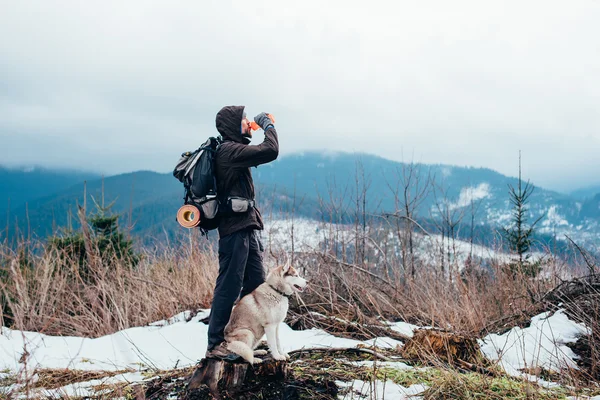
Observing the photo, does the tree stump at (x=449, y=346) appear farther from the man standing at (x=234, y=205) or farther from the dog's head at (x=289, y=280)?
the man standing at (x=234, y=205)

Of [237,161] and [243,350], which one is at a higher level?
[237,161]

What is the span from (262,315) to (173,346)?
1.89m

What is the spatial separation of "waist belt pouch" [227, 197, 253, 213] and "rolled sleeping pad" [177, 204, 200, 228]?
294 mm

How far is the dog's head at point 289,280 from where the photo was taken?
3.88 metres

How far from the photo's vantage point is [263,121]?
3977mm

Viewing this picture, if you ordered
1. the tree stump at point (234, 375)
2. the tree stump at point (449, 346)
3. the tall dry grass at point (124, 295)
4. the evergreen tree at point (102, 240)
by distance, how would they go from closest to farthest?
the tree stump at point (234, 375) < the tree stump at point (449, 346) < the tall dry grass at point (124, 295) < the evergreen tree at point (102, 240)

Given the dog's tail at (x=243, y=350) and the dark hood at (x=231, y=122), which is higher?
the dark hood at (x=231, y=122)

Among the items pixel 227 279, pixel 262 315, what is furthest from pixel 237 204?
pixel 262 315

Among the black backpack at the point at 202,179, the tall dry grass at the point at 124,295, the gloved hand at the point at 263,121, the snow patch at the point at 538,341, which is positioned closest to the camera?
the black backpack at the point at 202,179

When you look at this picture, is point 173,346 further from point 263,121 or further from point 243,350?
point 263,121

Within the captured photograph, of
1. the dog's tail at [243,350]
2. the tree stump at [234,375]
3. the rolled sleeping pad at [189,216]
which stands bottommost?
the tree stump at [234,375]

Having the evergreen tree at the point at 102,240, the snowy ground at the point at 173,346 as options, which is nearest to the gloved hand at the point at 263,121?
the snowy ground at the point at 173,346

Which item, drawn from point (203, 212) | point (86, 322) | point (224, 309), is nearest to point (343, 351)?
point (224, 309)

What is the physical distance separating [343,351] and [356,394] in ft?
3.37
